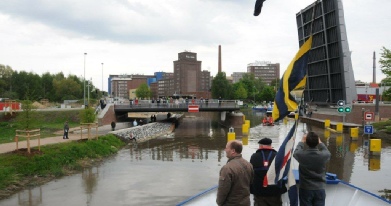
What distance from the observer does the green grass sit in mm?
14672

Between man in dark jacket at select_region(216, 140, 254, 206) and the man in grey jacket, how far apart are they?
4.23 feet

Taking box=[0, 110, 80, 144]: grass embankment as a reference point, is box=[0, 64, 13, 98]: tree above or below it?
above

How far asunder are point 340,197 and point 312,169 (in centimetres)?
335

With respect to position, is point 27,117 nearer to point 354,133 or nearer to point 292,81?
point 292,81

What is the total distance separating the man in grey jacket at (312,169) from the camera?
19.0ft

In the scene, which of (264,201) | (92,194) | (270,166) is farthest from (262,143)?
(92,194)

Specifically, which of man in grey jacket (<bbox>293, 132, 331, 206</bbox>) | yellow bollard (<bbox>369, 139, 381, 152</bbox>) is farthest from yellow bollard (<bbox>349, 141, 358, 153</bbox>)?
man in grey jacket (<bbox>293, 132, 331, 206</bbox>)

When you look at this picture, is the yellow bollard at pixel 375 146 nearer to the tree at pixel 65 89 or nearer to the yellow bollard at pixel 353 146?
the yellow bollard at pixel 353 146

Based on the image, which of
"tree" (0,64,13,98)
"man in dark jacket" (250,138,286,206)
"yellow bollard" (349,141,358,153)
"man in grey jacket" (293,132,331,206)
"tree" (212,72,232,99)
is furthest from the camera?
"tree" (212,72,232,99)

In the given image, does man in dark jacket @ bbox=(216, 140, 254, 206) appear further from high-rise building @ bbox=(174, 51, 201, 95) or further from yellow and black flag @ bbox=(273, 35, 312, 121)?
high-rise building @ bbox=(174, 51, 201, 95)

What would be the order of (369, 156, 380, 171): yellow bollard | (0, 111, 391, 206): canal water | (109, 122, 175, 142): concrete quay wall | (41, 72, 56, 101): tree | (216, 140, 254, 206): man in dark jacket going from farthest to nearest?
1. (41, 72, 56, 101): tree
2. (109, 122, 175, 142): concrete quay wall
3. (369, 156, 380, 171): yellow bollard
4. (0, 111, 391, 206): canal water
5. (216, 140, 254, 206): man in dark jacket

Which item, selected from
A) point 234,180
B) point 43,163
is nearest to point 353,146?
point 43,163

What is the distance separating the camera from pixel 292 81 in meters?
6.05

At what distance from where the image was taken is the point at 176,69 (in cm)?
16375
